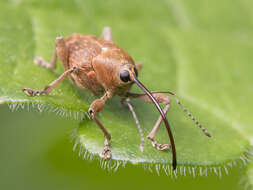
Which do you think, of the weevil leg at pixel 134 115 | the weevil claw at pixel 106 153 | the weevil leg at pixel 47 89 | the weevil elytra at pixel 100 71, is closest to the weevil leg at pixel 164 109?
the weevil elytra at pixel 100 71

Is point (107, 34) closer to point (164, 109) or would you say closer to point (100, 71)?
point (100, 71)

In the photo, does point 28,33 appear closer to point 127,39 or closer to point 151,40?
point 127,39

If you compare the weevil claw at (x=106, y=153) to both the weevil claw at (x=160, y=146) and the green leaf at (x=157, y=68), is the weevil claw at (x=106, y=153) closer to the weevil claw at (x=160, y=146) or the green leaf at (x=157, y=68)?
the green leaf at (x=157, y=68)

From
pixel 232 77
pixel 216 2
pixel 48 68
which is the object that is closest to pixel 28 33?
pixel 48 68

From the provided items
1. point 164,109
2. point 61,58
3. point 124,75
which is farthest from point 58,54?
point 164,109

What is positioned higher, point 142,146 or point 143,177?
point 142,146

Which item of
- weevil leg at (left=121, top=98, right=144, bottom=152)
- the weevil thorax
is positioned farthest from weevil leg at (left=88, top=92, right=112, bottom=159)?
weevil leg at (left=121, top=98, right=144, bottom=152)

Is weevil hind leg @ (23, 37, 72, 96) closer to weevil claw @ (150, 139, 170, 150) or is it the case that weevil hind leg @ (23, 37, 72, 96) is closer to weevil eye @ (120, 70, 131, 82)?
weevil eye @ (120, 70, 131, 82)
